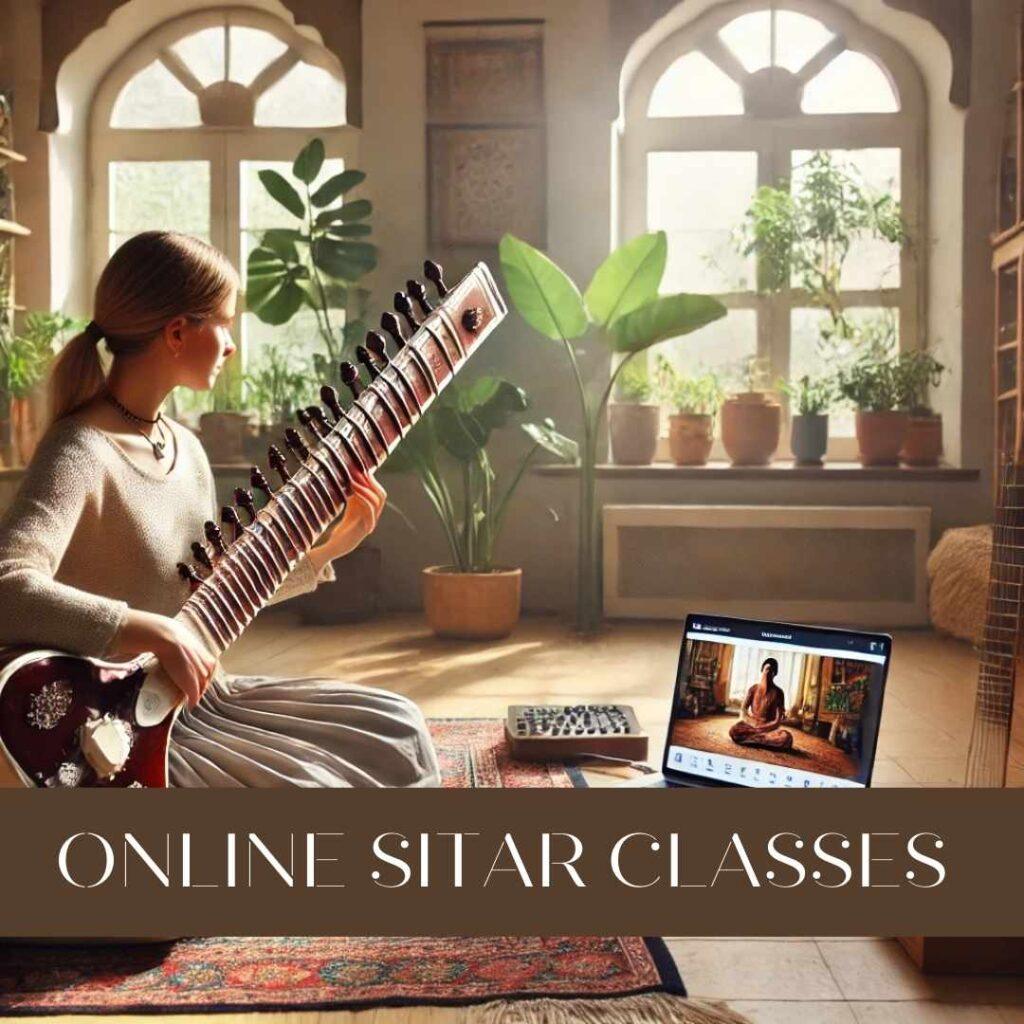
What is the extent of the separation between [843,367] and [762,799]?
4300mm

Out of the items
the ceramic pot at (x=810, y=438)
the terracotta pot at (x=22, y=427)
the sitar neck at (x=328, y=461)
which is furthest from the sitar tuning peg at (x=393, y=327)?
the terracotta pot at (x=22, y=427)

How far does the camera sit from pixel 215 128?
18.8 feet

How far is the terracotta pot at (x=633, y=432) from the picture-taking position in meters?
5.31

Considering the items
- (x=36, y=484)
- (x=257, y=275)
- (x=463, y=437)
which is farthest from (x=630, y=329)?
(x=36, y=484)

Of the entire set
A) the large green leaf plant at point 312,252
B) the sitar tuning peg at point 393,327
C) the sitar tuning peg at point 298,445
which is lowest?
the sitar tuning peg at point 298,445

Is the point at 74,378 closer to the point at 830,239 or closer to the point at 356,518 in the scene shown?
the point at 356,518

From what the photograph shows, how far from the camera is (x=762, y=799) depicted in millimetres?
1438

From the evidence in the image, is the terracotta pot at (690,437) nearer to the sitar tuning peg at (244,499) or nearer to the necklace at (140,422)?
the necklace at (140,422)

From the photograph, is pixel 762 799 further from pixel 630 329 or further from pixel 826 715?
pixel 630 329

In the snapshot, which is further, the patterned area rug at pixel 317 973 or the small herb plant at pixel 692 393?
the small herb plant at pixel 692 393

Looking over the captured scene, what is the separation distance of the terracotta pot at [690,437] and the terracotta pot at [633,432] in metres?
0.09

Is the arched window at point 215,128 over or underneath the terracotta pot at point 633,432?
over

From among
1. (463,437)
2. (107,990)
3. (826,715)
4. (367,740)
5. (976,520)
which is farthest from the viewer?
(976,520)

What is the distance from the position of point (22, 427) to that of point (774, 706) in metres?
4.35
